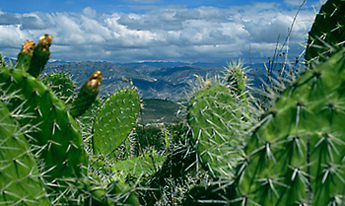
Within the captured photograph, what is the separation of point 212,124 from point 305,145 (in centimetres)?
109

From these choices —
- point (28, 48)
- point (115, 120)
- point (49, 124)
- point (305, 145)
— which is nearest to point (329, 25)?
point (305, 145)

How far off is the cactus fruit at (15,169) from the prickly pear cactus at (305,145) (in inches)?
53.0

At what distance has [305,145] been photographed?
108 cm

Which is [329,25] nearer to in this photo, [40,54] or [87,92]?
[87,92]

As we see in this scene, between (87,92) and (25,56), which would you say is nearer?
(87,92)

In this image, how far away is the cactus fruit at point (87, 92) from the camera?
1.77 meters

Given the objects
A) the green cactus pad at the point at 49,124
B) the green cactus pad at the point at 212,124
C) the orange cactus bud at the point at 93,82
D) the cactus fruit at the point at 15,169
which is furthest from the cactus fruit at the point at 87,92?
the green cactus pad at the point at 212,124

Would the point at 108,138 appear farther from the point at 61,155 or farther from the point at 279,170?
the point at 279,170

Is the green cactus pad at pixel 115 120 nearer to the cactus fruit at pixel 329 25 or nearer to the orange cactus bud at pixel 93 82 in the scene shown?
the orange cactus bud at pixel 93 82

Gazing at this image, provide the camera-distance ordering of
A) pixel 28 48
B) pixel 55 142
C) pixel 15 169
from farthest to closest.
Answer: pixel 28 48
pixel 55 142
pixel 15 169

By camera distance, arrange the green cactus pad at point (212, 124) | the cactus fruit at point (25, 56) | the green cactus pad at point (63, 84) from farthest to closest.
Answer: the green cactus pad at point (63, 84)
the green cactus pad at point (212, 124)
the cactus fruit at point (25, 56)

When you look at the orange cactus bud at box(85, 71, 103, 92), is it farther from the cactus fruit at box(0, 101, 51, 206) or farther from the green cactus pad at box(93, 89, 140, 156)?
the green cactus pad at box(93, 89, 140, 156)

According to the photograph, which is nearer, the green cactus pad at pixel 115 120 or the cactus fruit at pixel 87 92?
the cactus fruit at pixel 87 92

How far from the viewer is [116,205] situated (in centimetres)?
164
